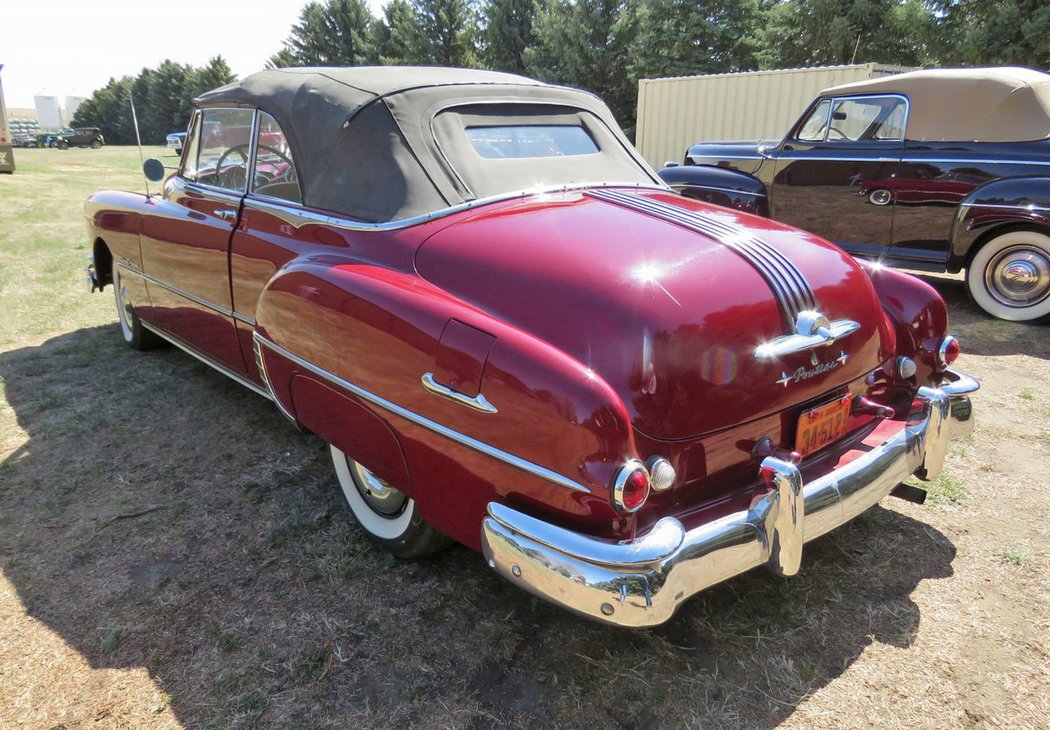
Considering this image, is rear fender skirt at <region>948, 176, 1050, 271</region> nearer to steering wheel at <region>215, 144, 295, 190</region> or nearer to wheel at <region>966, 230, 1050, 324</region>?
wheel at <region>966, 230, 1050, 324</region>

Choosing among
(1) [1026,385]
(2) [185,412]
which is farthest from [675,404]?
(1) [1026,385]

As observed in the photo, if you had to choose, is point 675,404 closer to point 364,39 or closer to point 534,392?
→ point 534,392

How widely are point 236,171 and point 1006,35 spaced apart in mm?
18111

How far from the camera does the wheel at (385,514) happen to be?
2.51 meters

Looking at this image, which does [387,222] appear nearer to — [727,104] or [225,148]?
[225,148]

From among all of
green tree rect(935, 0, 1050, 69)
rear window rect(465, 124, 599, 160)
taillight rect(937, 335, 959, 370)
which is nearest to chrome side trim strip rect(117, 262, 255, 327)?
rear window rect(465, 124, 599, 160)

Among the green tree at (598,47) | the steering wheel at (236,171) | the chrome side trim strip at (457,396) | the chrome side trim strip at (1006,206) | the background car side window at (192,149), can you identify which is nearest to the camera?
the chrome side trim strip at (457,396)

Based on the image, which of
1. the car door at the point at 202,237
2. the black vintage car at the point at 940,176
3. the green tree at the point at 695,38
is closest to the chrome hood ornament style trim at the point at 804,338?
the car door at the point at 202,237

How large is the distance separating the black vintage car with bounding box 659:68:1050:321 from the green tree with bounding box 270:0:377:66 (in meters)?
41.3

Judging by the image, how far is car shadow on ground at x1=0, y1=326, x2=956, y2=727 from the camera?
2.04 meters

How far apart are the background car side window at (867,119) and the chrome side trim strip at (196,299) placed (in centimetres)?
562

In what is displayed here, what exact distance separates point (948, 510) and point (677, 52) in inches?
946

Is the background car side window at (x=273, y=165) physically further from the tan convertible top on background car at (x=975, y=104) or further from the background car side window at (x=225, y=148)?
the tan convertible top on background car at (x=975, y=104)

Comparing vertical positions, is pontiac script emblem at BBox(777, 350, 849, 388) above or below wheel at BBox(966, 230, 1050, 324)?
above
